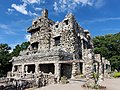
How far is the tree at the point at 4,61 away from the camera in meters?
46.1

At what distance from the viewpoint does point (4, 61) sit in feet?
151

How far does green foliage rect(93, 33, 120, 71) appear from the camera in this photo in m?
51.3

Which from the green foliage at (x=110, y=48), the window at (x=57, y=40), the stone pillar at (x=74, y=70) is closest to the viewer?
the stone pillar at (x=74, y=70)

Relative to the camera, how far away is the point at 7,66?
155 ft

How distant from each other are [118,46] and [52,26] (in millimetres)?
25758

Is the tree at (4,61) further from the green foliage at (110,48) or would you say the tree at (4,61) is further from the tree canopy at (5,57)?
the green foliage at (110,48)

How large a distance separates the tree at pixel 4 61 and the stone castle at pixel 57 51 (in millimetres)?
8602

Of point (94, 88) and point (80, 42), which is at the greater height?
point (80, 42)

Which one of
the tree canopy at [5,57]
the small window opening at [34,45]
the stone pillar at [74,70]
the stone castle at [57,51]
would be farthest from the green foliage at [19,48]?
the stone pillar at [74,70]

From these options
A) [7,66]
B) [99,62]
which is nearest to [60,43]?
[99,62]

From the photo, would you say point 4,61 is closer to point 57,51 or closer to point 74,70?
point 57,51

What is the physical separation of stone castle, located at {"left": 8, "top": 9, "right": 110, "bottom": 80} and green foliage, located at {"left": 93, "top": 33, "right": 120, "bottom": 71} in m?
13.7

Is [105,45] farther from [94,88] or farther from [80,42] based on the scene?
[94,88]

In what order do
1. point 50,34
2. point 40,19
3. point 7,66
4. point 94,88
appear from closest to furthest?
point 94,88
point 50,34
point 40,19
point 7,66
